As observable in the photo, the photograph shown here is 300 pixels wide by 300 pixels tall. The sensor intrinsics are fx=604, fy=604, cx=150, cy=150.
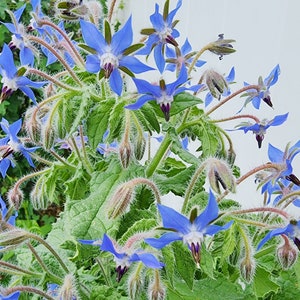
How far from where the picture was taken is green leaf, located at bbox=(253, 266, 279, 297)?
0.82 metres

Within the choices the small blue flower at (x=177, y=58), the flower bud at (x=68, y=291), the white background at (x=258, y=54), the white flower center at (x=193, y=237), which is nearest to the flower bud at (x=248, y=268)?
the white flower center at (x=193, y=237)

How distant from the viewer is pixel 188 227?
0.69 m

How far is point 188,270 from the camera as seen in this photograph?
70 centimetres

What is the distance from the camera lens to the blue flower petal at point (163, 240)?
66cm

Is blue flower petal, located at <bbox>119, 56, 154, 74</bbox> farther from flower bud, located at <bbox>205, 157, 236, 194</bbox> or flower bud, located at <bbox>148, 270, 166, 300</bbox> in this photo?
flower bud, located at <bbox>148, 270, 166, 300</bbox>

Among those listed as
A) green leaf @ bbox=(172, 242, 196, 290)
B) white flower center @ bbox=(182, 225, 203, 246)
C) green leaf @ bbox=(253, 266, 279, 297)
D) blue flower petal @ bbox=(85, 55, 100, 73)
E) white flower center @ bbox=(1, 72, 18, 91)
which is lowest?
green leaf @ bbox=(253, 266, 279, 297)

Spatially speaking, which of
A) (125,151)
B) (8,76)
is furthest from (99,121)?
(8,76)

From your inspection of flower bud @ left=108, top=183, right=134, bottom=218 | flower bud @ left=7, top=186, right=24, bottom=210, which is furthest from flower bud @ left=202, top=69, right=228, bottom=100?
flower bud @ left=7, top=186, right=24, bottom=210

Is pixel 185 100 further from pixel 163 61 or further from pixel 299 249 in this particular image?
pixel 299 249

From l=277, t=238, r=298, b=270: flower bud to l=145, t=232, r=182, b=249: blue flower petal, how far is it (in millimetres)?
151

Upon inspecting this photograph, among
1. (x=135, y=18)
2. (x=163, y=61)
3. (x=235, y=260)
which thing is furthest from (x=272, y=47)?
(x=135, y=18)

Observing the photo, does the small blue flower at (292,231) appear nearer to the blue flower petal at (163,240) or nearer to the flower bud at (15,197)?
the blue flower petal at (163,240)

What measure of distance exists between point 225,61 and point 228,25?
106 mm

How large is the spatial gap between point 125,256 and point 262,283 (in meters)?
0.23
